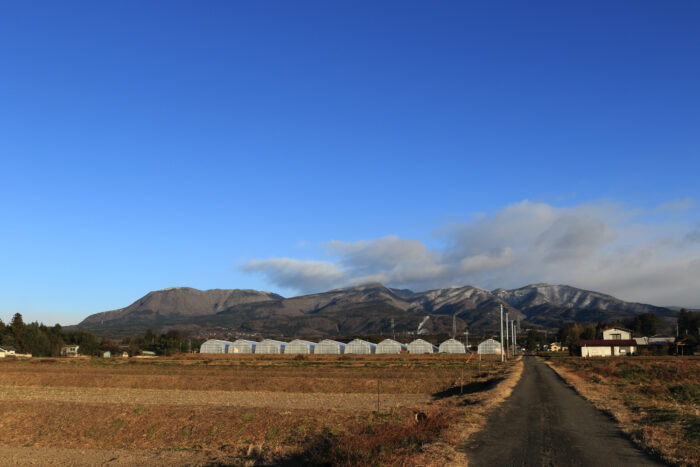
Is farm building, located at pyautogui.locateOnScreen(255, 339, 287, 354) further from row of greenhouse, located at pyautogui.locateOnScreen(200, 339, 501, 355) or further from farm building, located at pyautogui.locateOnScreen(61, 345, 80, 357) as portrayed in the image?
farm building, located at pyautogui.locateOnScreen(61, 345, 80, 357)

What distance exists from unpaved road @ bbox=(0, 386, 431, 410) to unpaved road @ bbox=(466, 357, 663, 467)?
502 inches

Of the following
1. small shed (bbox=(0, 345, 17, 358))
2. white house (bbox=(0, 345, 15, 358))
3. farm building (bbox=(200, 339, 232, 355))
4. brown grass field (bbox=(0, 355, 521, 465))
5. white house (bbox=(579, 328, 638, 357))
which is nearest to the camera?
brown grass field (bbox=(0, 355, 521, 465))

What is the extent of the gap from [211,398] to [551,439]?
104ft

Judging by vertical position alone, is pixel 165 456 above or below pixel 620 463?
below

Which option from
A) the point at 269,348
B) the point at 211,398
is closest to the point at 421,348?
the point at 269,348

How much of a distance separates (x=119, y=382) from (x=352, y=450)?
49.5 meters

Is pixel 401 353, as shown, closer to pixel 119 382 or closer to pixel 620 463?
pixel 119 382

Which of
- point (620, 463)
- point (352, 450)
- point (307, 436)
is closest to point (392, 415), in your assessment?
point (307, 436)

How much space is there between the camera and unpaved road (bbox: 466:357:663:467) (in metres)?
16.8

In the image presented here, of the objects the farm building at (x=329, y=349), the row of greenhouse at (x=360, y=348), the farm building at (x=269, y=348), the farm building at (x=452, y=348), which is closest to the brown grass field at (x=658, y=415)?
the farm building at (x=452, y=348)

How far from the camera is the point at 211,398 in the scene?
147 ft

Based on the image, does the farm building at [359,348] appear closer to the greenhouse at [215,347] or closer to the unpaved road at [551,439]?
the greenhouse at [215,347]

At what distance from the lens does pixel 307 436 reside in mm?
25750

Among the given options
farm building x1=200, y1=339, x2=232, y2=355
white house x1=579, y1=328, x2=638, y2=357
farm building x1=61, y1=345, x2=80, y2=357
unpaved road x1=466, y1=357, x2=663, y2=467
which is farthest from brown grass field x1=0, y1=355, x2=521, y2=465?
farm building x1=61, y1=345, x2=80, y2=357
